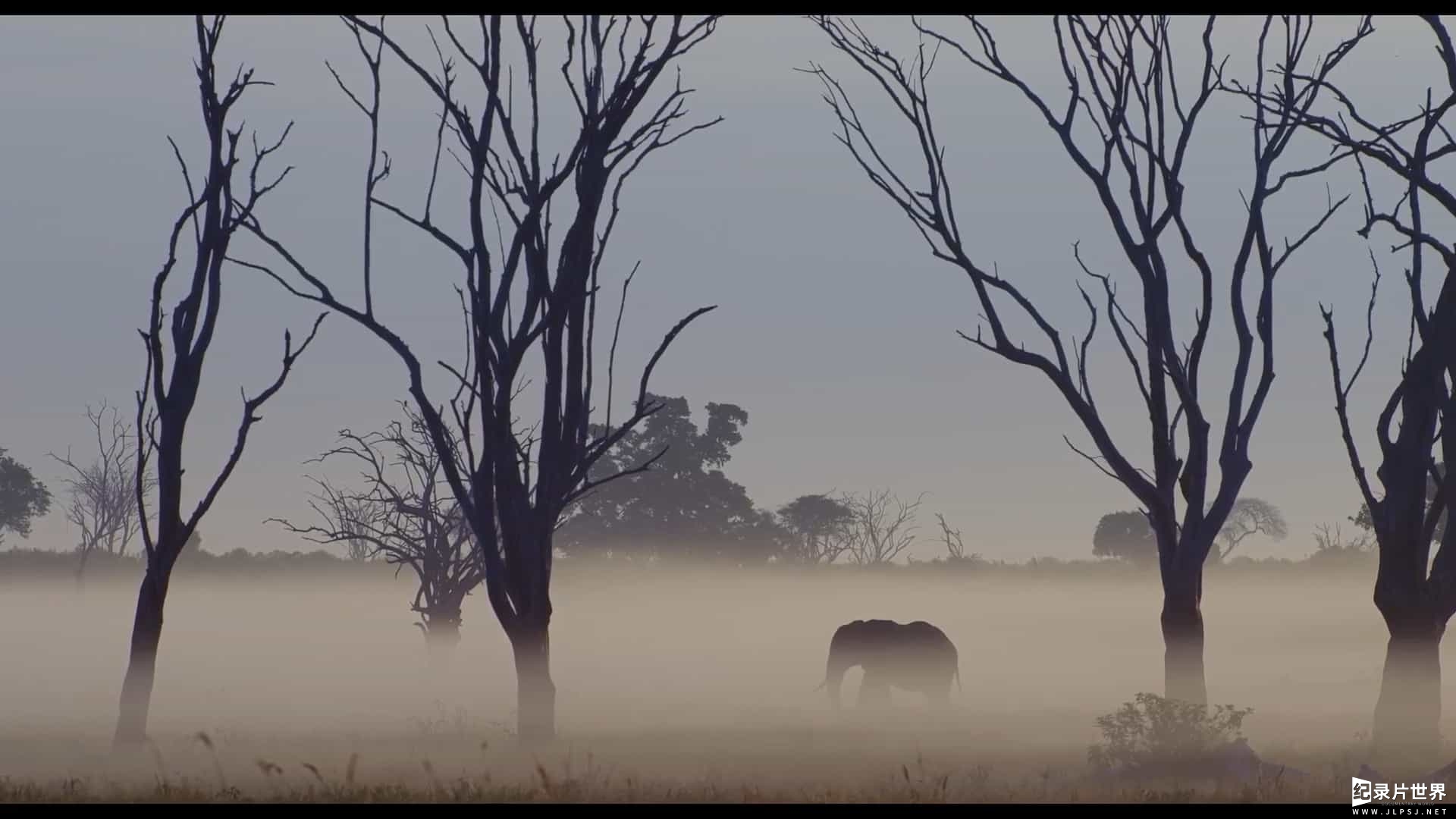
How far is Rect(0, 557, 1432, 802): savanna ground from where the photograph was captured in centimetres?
1238

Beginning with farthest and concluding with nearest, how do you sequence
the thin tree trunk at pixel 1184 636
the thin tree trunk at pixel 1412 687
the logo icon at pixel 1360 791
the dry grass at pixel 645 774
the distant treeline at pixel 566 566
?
the distant treeline at pixel 566 566, the thin tree trunk at pixel 1412 687, the thin tree trunk at pixel 1184 636, the logo icon at pixel 1360 791, the dry grass at pixel 645 774

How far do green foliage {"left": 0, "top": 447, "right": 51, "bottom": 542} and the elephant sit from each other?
5763 centimetres

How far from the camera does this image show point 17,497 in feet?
229

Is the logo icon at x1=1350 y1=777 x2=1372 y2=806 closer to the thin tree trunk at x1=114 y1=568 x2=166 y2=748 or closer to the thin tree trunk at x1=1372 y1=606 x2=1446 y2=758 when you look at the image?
the thin tree trunk at x1=1372 y1=606 x2=1446 y2=758

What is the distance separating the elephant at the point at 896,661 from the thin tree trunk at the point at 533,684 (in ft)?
29.8

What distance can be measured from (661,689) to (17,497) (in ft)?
175

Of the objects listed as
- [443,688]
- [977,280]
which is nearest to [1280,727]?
[977,280]

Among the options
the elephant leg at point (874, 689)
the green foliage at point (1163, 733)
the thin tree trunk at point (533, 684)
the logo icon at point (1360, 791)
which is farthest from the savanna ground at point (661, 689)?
the elephant leg at point (874, 689)

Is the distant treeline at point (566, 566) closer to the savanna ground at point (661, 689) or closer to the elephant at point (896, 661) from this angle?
the savanna ground at point (661, 689)

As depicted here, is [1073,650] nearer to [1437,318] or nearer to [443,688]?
[443,688]

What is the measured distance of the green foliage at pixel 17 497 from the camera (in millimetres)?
69500

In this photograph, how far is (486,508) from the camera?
1447 centimetres

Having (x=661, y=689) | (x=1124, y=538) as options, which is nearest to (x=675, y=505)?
(x=1124, y=538)

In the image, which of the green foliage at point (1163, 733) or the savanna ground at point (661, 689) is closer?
the savanna ground at point (661, 689)
